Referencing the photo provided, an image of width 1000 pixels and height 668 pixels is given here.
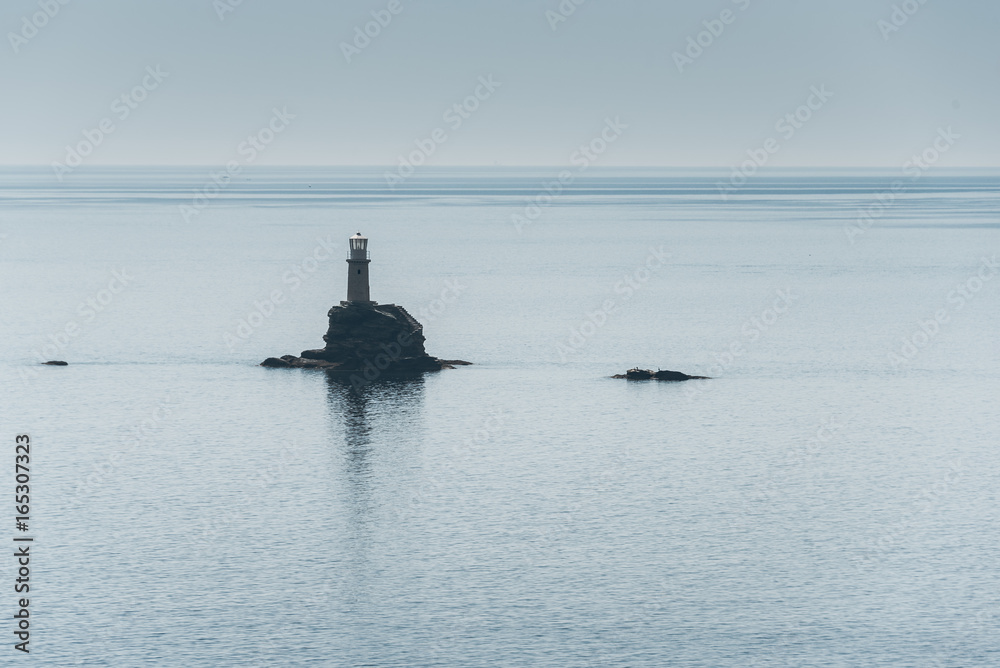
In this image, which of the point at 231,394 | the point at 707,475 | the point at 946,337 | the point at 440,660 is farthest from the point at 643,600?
the point at 946,337

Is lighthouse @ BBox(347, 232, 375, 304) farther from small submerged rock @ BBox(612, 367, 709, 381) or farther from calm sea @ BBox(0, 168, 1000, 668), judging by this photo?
small submerged rock @ BBox(612, 367, 709, 381)

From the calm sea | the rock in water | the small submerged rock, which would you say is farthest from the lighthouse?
the small submerged rock

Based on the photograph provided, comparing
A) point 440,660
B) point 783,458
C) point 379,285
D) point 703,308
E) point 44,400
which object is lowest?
point 440,660

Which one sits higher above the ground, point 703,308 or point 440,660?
point 703,308

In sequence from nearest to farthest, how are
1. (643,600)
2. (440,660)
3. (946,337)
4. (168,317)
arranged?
(440,660) < (643,600) < (946,337) < (168,317)

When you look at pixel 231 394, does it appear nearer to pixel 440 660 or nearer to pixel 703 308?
pixel 440 660

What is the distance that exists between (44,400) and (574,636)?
5756 cm

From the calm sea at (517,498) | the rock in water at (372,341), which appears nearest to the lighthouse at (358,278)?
the rock in water at (372,341)

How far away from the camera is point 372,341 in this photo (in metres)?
106

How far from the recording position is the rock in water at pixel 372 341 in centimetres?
10494

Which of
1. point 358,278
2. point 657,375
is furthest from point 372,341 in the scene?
point 657,375

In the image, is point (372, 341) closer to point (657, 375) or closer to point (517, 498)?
point (657, 375)

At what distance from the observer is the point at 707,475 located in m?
75.6

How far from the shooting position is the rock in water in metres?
105
